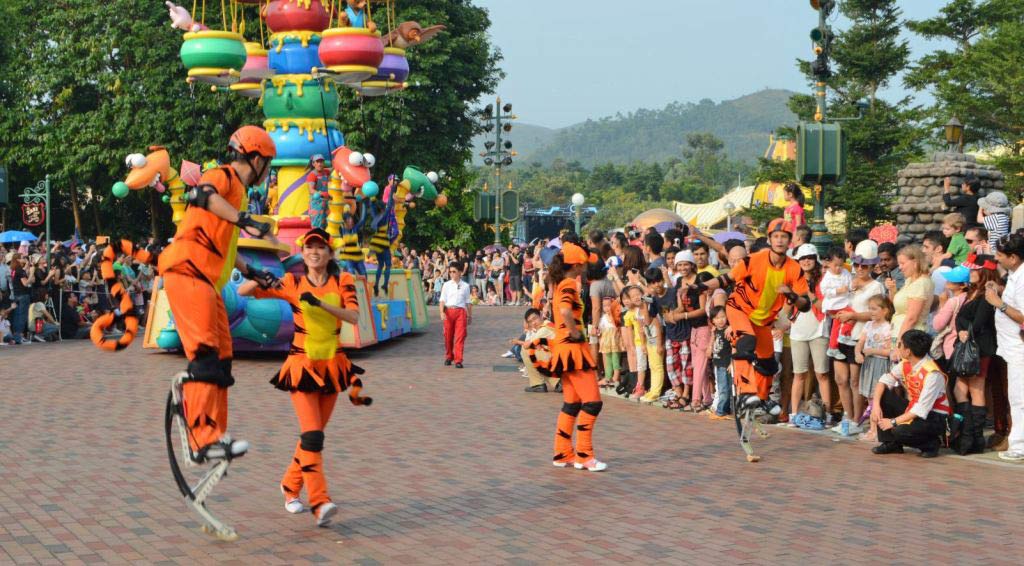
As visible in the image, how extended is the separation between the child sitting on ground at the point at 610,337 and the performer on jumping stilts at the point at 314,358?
7.61 m

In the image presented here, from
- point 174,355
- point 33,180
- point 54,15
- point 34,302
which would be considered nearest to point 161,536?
point 174,355

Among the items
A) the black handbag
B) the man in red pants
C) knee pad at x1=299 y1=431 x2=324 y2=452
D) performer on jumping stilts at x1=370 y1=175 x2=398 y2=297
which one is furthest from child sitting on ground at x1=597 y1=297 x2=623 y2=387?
knee pad at x1=299 y1=431 x2=324 y2=452

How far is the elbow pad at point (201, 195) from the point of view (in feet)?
23.4

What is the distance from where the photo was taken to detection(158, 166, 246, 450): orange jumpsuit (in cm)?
713

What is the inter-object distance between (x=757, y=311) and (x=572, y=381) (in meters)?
1.76

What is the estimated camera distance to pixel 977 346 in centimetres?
1046

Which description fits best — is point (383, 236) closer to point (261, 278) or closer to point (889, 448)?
point (889, 448)

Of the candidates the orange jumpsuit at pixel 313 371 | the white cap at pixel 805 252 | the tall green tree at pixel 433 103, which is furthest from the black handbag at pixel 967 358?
the tall green tree at pixel 433 103

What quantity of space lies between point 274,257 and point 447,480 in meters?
10.2

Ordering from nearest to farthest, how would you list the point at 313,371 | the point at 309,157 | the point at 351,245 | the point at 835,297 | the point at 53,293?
the point at 313,371
the point at 835,297
the point at 351,245
the point at 309,157
the point at 53,293

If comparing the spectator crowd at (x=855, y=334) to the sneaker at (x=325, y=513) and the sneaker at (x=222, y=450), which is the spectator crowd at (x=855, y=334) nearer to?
the sneaker at (x=325, y=513)

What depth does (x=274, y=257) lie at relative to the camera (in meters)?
18.7

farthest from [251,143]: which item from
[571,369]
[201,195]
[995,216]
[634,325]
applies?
[995,216]

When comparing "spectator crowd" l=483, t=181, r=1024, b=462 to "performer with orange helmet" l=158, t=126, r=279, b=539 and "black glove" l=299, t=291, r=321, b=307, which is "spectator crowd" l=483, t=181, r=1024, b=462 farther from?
"performer with orange helmet" l=158, t=126, r=279, b=539
